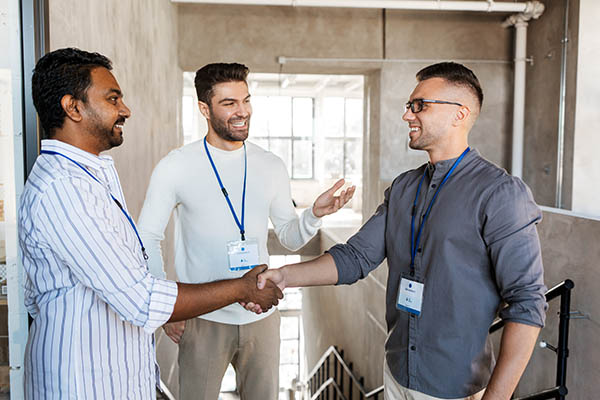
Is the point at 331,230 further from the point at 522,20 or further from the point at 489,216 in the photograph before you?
the point at 489,216

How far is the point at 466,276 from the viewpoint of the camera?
1.61 m

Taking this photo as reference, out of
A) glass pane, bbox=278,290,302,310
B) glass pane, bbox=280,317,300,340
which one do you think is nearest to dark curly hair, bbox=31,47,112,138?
glass pane, bbox=278,290,302,310

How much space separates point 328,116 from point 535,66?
35.2 ft

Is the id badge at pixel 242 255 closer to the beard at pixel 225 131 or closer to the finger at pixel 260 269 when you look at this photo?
the finger at pixel 260 269

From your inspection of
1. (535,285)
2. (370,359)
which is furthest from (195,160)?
(370,359)

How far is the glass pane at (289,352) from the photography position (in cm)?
1484

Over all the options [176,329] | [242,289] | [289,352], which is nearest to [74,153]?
[242,289]

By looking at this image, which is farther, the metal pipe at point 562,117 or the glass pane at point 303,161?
the glass pane at point 303,161

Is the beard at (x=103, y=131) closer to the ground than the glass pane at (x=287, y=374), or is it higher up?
higher up

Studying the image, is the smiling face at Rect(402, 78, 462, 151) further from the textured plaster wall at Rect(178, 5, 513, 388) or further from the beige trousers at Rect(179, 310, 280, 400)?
the textured plaster wall at Rect(178, 5, 513, 388)

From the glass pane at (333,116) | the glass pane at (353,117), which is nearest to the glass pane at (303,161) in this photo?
the glass pane at (333,116)

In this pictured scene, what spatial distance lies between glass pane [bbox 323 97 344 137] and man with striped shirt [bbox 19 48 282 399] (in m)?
14.7

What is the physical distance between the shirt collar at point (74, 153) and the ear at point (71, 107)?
77mm

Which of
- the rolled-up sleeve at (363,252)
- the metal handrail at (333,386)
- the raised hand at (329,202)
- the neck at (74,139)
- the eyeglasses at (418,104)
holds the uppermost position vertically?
the eyeglasses at (418,104)
